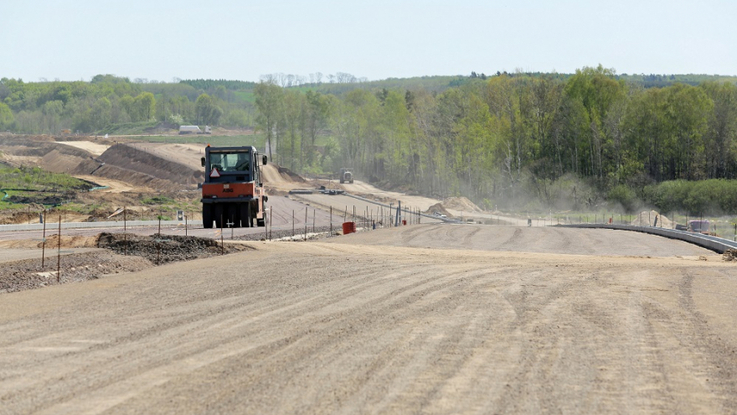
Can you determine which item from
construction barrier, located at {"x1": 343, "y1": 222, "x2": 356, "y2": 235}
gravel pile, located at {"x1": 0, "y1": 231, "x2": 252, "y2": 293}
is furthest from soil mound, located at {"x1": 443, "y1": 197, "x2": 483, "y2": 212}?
gravel pile, located at {"x1": 0, "y1": 231, "x2": 252, "y2": 293}

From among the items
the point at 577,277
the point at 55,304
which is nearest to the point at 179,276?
the point at 55,304

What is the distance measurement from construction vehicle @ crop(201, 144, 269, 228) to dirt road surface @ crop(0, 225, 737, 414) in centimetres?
1096

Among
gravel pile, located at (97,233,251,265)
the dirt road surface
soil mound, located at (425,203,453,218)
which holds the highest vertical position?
the dirt road surface

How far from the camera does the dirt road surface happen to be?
988cm

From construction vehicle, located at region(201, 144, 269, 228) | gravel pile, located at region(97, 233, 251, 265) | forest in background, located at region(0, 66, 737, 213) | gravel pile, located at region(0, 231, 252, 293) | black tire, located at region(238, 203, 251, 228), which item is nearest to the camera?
gravel pile, located at region(0, 231, 252, 293)

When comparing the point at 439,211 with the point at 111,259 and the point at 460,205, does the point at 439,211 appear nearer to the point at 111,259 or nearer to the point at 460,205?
the point at 460,205

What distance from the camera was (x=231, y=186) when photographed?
3450cm

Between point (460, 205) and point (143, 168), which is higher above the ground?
point (143, 168)

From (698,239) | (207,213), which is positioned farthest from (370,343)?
(698,239)

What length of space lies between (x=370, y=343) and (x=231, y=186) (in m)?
22.3

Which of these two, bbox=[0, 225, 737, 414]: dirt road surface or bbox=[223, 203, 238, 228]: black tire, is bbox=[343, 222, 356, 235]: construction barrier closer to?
bbox=[223, 203, 238, 228]: black tire

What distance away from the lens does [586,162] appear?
105125 millimetres

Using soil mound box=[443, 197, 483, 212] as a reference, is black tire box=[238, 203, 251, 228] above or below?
above

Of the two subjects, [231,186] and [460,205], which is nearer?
[231,186]
